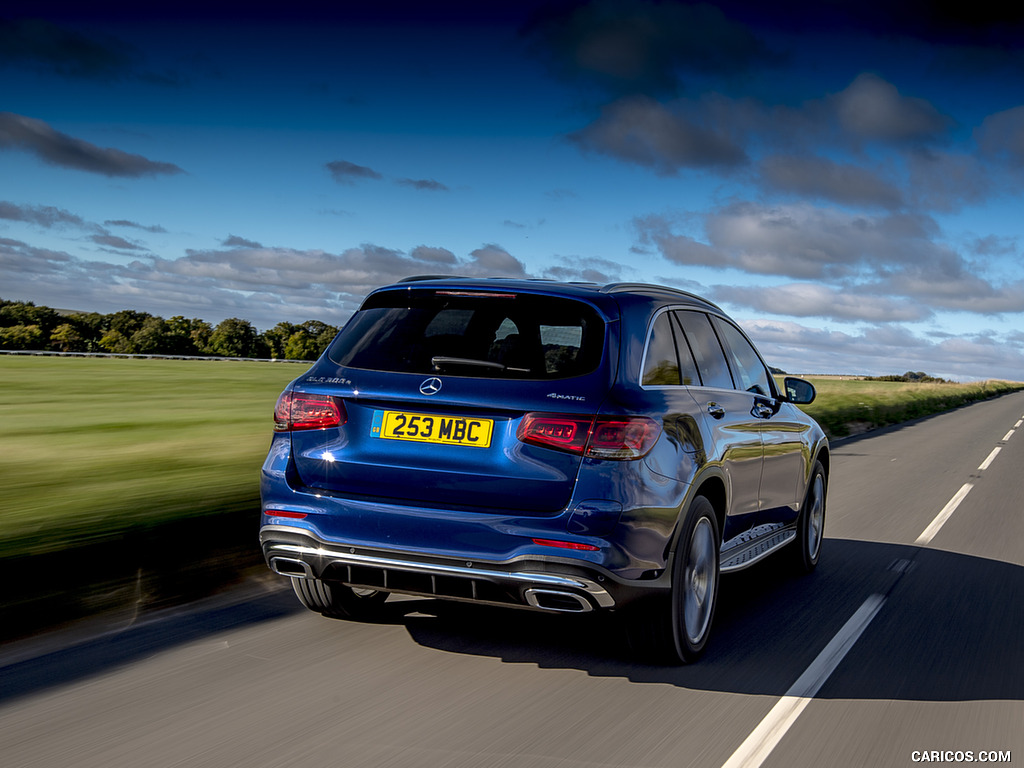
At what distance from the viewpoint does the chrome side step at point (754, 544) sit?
5452 mm

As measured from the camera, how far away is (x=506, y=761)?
11.5ft

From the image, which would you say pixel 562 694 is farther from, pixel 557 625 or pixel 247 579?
pixel 247 579

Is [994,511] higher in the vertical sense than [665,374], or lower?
lower

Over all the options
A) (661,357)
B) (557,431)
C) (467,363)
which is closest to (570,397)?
(557,431)

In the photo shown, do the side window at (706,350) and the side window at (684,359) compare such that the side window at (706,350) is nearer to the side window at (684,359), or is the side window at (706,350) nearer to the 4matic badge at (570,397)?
the side window at (684,359)

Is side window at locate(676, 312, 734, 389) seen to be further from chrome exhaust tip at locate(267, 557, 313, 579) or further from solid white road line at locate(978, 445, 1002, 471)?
solid white road line at locate(978, 445, 1002, 471)

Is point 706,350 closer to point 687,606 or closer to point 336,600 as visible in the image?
point 687,606

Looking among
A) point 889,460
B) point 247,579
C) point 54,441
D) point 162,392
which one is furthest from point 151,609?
point 162,392

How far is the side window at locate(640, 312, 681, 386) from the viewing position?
15.2 ft

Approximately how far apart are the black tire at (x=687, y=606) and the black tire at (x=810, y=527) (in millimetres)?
2251

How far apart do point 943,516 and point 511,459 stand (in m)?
7.89

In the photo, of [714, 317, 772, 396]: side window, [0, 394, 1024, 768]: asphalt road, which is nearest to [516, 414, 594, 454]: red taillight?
[0, 394, 1024, 768]: asphalt road

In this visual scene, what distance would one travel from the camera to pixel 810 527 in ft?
24.1

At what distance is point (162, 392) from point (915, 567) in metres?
27.8
